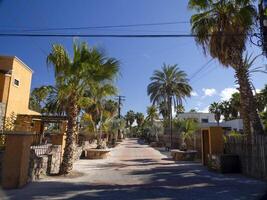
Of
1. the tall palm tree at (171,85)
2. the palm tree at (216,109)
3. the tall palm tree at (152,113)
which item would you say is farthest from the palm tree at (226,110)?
the tall palm tree at (171,85)

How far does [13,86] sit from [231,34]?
14400mm

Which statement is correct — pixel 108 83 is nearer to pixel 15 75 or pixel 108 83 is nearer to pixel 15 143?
pixel 15 143

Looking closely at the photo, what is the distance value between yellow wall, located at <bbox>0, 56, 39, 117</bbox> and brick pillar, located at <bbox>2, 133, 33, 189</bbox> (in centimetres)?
1069

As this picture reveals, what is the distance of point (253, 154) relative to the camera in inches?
537

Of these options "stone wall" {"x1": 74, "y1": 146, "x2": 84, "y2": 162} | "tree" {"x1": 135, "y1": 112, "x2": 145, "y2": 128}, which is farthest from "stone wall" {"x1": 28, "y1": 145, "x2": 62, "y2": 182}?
"tree" {"x1": 135, "y1": 112, "x2": 145, "y2": 128}

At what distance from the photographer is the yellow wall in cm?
Result: 2044

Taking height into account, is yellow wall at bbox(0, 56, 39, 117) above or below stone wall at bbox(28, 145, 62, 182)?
above

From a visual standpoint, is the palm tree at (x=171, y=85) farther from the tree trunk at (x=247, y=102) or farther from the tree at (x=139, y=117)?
the tree at (x=139, y=117)

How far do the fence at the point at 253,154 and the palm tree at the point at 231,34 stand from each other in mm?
864

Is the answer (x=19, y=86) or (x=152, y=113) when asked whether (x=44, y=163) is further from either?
(x=152, y=113)

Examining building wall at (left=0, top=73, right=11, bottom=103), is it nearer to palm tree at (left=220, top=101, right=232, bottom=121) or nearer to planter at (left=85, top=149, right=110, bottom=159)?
planter at (left=85, top=149, right=110, bottom=159)

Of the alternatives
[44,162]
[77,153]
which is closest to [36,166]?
[44,162]

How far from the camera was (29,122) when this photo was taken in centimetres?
2248

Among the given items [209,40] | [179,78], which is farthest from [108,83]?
[179,78]
